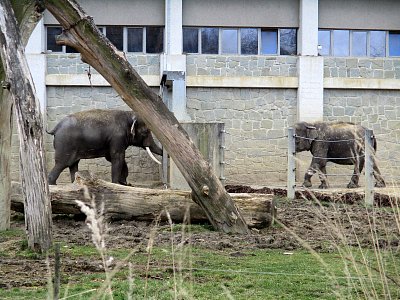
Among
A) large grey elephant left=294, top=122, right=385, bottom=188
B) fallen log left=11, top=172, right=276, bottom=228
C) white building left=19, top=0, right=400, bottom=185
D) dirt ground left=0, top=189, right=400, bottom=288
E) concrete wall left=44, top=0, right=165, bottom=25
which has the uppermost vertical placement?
concrete wall left=44, top=0, right=165, bottom=25

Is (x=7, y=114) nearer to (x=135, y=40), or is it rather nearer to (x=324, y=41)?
(x=135, y=40)

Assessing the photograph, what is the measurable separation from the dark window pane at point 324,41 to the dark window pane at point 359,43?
24.0 inches

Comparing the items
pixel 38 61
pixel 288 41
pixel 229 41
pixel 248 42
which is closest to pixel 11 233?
pixel 38 61

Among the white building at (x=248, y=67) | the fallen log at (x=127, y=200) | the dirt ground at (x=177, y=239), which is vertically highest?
the white building at (x=248, y=67)

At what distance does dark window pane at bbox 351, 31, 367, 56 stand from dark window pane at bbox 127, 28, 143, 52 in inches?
208

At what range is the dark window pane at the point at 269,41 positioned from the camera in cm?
1977

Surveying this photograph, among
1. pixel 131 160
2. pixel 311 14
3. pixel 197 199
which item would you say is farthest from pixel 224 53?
pixel 197 199

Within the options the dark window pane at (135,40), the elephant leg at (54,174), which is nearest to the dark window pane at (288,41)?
the dark window pane at (135,40)

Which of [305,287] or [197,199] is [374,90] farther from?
[305,287]

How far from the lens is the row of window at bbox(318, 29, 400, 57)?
19906 mm

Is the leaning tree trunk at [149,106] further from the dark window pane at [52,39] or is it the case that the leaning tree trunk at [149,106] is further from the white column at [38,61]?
the dark window pane at [52,39]

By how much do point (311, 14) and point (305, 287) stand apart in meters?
14.8

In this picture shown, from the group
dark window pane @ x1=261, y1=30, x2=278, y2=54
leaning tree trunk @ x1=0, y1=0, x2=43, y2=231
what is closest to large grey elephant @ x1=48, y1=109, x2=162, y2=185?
dark window pane @ x1=261, y1=30, x2=278, y2=54

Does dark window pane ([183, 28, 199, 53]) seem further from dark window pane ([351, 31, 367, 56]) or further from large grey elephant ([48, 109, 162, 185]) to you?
large grey elephant ([48, 109, 162, 185])
